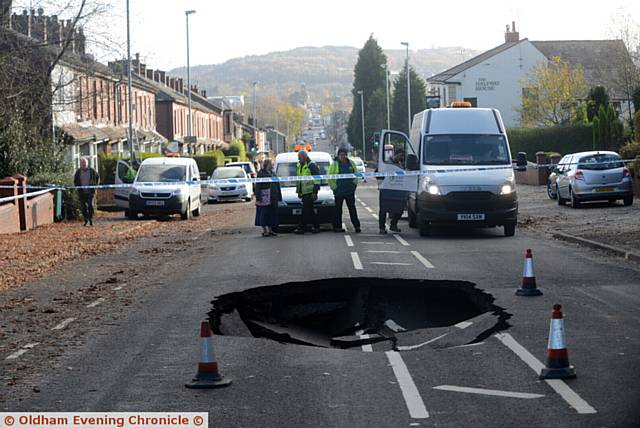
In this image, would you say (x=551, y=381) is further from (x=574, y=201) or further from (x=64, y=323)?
(x=574, y=201)

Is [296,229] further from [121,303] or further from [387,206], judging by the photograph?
[121,303]

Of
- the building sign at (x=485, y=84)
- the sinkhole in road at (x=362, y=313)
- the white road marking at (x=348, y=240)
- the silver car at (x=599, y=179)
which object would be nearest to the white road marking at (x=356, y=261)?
the sinkhole in road at (x=362, y=313)

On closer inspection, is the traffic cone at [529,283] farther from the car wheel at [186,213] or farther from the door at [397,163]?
the car wheel at [186,213]

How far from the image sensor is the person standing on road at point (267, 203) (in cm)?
2130

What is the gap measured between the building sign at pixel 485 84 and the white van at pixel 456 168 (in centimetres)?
5606

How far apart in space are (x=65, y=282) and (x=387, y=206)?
356 inches

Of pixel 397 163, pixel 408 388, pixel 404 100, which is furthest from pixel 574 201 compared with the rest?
pixel 404 100

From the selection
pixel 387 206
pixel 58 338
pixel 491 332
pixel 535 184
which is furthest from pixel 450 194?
pixel 535 184

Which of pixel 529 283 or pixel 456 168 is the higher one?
pixel 456 168

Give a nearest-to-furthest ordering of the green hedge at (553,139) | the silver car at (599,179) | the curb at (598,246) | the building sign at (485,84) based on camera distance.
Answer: the curb at (598,246), the silver car at (599,179), the green hedge at (553,139), the building sign at (485,84)

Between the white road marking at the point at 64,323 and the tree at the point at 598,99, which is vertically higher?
the tree at the point at 598,99

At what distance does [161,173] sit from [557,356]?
953 inches

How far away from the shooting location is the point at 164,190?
29.3 metres

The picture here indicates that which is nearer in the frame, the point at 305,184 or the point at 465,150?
the point at 465,150
